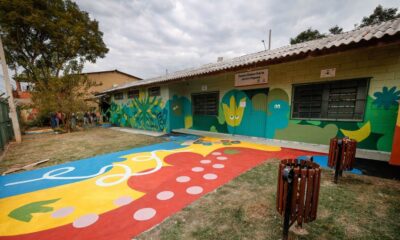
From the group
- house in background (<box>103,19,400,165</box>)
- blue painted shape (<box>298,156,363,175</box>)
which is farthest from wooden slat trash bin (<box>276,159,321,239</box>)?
house in background (<box>103,19,400,165</box>)

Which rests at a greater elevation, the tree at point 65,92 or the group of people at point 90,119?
the tree at point 65,92

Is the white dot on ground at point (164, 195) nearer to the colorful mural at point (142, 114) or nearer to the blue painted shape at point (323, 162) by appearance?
the blue painted shape at point (323, 162)

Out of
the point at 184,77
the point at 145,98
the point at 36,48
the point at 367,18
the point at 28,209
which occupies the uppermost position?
the point at 367,18

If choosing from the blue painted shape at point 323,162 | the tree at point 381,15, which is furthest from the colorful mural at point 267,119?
the tree at point 381,15

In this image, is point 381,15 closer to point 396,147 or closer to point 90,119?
point 396,147

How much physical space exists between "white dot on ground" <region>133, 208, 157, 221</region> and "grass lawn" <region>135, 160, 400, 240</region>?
29cm

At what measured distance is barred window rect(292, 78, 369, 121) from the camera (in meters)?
4.75

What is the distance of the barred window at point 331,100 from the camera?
4754mm

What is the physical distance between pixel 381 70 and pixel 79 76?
47.2ft

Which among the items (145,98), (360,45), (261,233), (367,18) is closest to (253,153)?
(261,233)

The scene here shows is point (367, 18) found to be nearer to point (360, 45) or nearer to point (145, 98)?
point (360, 45)

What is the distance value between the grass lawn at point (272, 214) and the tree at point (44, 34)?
510 inches

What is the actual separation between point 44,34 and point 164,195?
18122 millimetres

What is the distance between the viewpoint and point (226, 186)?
119 inches
